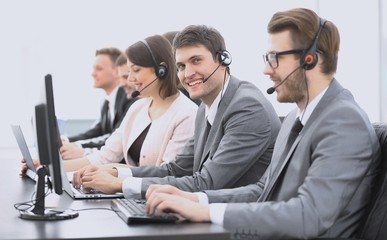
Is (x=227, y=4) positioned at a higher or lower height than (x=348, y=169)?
higher

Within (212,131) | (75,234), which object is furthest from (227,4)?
(75,234)

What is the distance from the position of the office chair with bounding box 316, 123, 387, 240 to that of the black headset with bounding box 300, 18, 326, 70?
0.96 ft

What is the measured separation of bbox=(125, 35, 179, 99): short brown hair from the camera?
347 cm

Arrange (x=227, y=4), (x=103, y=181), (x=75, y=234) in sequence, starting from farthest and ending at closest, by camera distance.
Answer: (x=227, y=4)
(x=103, y=181)
(x=75, y=234)

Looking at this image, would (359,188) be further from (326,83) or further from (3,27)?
(3,27)

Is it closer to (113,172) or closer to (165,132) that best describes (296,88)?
(113,172)

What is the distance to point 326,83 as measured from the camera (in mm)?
2113

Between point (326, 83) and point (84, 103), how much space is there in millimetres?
4931

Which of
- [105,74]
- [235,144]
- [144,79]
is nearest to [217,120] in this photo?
[235,144]

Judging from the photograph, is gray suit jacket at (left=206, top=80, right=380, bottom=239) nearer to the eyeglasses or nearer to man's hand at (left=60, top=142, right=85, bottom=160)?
the eyeglasses

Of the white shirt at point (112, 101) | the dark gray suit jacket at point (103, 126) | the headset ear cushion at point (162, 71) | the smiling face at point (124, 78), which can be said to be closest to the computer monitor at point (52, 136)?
the headset ear cushion at point (162, 71)

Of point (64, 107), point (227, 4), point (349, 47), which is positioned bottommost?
point (64, 107)

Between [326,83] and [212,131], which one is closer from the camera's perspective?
[326,83]

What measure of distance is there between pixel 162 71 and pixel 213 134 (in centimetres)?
80
